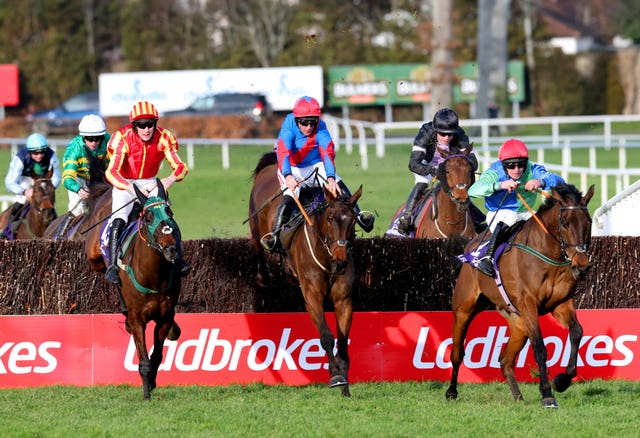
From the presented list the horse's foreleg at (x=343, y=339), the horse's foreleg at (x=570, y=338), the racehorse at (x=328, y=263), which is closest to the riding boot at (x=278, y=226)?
the racehorse at (x=328, y=263)

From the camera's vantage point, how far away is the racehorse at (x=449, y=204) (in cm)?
1098

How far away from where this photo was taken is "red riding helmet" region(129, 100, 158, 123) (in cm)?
969

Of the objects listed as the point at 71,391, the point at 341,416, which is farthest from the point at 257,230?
the point at 341,416

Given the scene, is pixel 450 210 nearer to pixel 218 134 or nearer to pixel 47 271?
pixel 47 271

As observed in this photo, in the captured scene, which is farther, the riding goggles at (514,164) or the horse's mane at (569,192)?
the riding goggles at (514,164)

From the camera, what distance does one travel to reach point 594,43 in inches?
2421

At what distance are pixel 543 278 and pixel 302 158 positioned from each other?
2936 millimetres

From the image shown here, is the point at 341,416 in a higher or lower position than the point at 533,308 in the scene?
lower

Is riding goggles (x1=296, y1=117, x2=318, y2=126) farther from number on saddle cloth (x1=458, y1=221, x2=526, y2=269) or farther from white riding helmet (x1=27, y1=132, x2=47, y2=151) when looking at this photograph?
white riding helmet (x1=27, y1=132, x2=47, y2=151)

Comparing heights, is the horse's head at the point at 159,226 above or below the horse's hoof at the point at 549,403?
above

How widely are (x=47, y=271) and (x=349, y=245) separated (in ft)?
9.28

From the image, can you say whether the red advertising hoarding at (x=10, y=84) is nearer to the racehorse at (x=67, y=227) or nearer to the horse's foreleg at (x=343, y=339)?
the racehorse at (x=67, y=227)

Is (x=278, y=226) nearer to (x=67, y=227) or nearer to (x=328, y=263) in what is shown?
(x=328, y=263)

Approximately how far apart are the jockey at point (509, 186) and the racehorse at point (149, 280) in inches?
86.5
